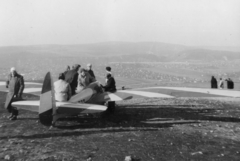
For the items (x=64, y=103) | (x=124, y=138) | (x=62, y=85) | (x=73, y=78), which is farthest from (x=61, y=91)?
(x=124, y=138)

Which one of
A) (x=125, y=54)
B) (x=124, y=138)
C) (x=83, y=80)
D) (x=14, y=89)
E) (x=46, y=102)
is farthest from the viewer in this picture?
(x=125, y=54)

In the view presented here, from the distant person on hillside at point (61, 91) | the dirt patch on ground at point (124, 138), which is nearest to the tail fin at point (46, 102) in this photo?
the dirt patch on ground at point (124, 138)

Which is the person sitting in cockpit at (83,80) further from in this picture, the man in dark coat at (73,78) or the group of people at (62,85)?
the man in dark coat at (73,78)

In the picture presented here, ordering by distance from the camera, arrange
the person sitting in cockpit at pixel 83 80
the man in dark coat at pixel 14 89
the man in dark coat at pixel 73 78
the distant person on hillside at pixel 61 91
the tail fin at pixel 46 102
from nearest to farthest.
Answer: the tail fin at pixel 46 102
the distant person on hillside at pixel 61 91
the man in dark coat at pixel 14 89
the person sitting in cockpit at pixel 83 80
the man in dark coat at pixel 73 78

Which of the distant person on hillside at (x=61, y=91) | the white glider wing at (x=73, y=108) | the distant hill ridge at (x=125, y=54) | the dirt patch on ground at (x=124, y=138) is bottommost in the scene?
the dirt patch on ground at (x=124, y=138)

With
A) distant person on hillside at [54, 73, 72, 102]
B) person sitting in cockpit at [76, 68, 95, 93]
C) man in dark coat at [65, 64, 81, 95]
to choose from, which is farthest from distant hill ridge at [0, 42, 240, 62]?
distant person on hillside at [54, 73, 72, 102]

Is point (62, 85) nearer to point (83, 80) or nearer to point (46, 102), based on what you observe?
point (83, 80)

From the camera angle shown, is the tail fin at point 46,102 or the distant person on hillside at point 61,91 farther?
the distant person on hillside at point 61,91

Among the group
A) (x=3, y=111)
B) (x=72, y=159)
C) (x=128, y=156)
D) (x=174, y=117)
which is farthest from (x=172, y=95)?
(x=3, y=111)

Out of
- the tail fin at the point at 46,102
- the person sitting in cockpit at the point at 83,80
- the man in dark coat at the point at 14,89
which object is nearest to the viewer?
the tail fin at the point at 46,102
